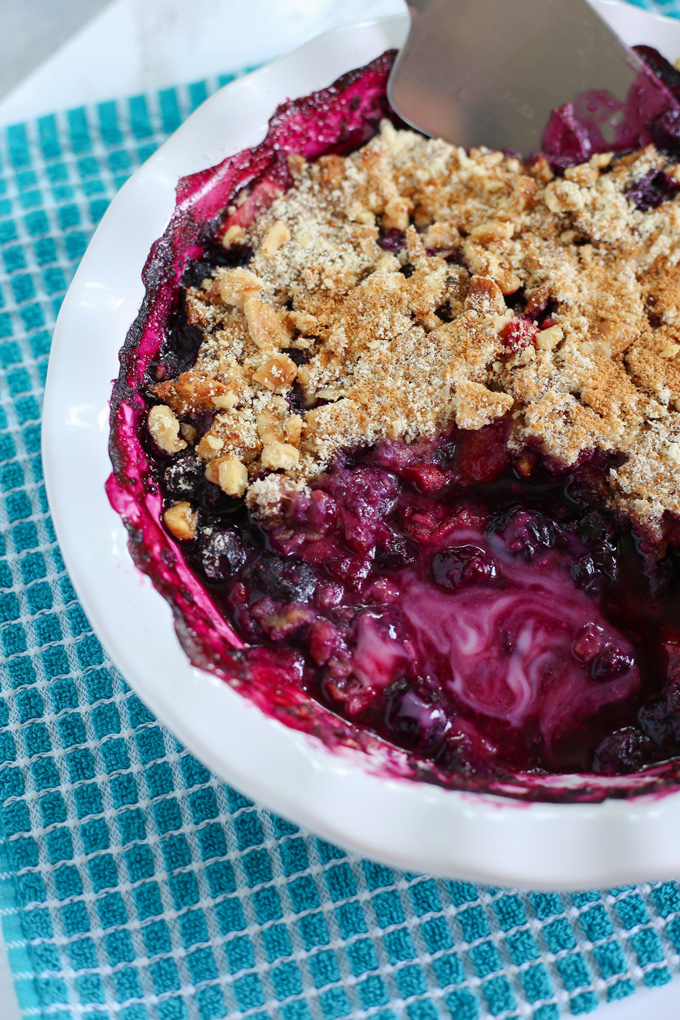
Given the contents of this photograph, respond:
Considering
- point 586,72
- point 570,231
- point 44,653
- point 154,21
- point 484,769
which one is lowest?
point 44,653

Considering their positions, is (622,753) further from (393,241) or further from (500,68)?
(500,68)

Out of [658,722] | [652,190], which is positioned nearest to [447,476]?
[658,722]

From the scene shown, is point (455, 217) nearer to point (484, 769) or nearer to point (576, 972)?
point (484, 769)

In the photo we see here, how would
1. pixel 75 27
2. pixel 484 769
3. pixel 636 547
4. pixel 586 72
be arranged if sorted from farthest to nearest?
1. pixel 75 27
2. pixel 586 72
3. pixel 636 547
4. pixel 484 769

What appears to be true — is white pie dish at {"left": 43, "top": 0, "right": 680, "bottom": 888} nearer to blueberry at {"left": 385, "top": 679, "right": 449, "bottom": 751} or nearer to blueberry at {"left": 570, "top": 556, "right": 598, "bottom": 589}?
blueberry at {"left": 385, "top": 679, "right": 449, "bottom": 751}

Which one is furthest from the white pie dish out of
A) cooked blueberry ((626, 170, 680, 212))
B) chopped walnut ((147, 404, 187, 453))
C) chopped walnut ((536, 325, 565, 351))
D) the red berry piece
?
cooked blueberry ((626, 170, 680, 212))

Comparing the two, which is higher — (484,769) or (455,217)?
(455,217)

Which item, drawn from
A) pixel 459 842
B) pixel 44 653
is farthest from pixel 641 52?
pixel 44 653
